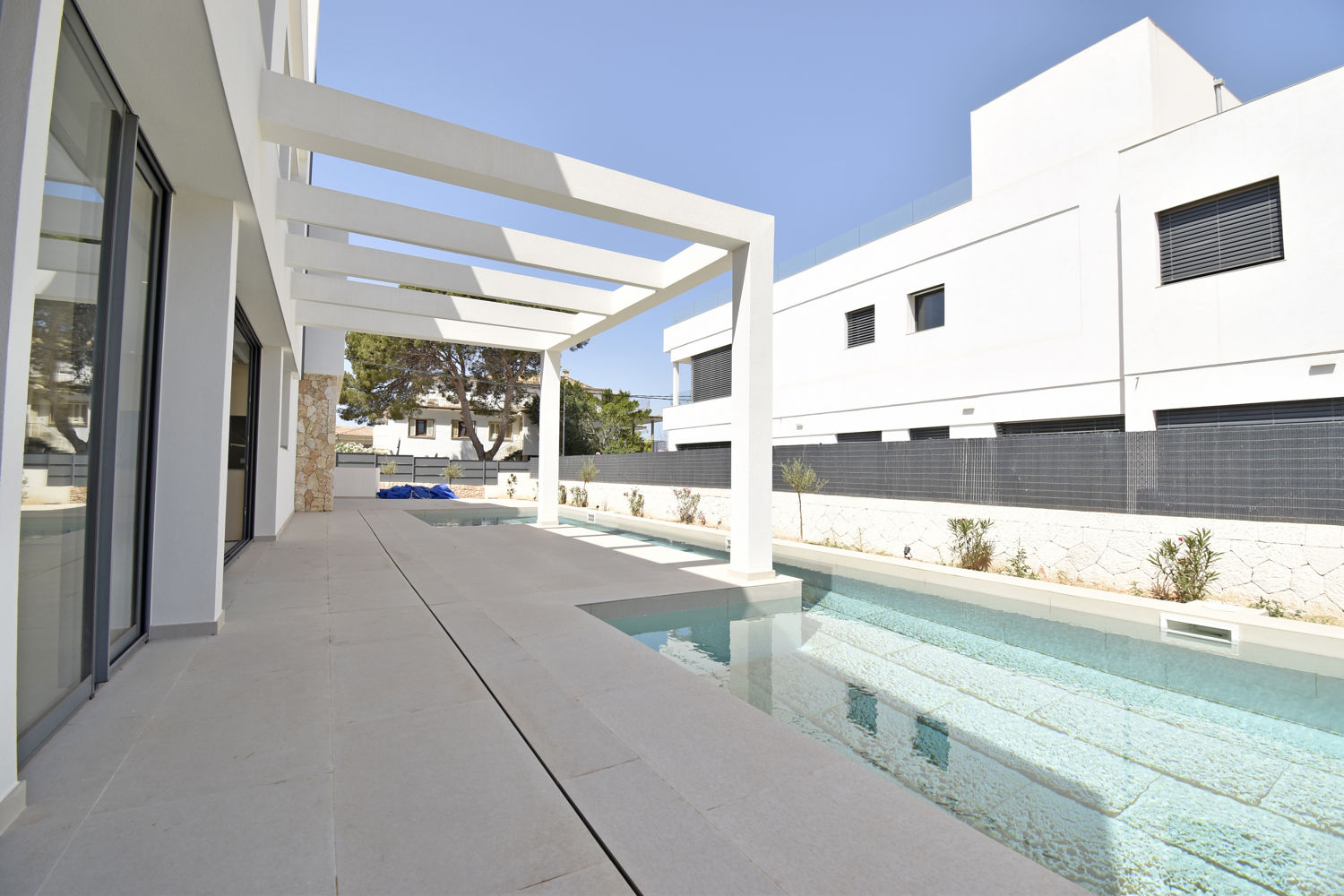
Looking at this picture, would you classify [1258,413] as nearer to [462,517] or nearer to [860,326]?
[860,326]

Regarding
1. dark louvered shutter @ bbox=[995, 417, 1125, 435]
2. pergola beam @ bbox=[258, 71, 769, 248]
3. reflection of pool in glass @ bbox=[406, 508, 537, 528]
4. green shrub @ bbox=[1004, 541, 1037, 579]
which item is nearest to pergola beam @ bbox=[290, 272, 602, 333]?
pergola beam @ bbox=[258, 71, 769, 248]

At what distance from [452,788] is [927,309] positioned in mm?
13992

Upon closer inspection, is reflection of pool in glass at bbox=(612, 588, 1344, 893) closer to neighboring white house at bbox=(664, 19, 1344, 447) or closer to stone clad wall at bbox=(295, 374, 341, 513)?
neighboring white house at bbox=(664, 19, 1344, 447)

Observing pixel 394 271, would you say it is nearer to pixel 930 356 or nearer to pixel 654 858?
pixel 654 858

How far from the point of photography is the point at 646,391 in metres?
40.7

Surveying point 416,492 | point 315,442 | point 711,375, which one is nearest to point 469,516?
point 315,442

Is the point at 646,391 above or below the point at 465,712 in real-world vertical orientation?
above

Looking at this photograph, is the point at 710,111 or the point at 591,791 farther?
the point at 710,111

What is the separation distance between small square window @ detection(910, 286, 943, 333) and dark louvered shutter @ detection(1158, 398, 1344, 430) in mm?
4949

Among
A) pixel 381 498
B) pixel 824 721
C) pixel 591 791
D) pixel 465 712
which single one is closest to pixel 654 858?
pixel 591 791

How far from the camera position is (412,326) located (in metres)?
9.78

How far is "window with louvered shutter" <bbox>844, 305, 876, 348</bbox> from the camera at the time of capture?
14.9 meters

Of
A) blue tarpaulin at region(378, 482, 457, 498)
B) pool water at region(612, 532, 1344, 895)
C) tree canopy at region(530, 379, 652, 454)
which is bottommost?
pool water at region(612, 532, 1344, 895)

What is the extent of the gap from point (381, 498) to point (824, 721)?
62.0 ft
